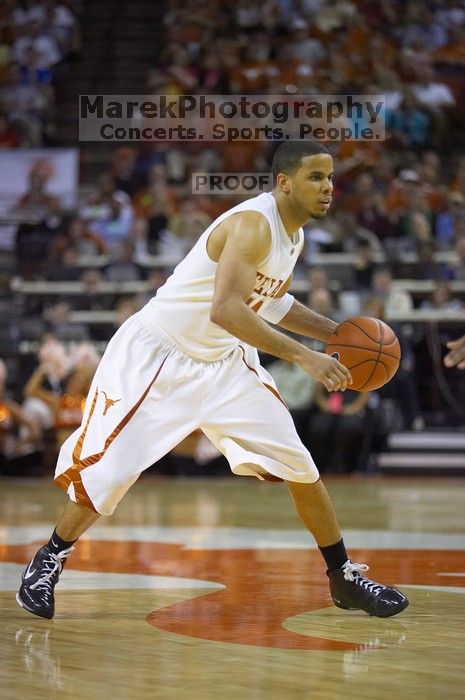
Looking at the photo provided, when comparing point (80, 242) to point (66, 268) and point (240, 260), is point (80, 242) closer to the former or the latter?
point (66, 268)

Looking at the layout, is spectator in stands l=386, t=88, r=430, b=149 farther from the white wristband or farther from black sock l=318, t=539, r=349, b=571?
black sock l=318, t=539, r=349, b=571

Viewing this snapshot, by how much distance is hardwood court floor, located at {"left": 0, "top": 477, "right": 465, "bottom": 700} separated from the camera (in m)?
3.14

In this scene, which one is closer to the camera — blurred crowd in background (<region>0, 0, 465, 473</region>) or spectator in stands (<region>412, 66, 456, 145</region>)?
blurred crowd in background (<region>0, 0, 465, 473</region>)

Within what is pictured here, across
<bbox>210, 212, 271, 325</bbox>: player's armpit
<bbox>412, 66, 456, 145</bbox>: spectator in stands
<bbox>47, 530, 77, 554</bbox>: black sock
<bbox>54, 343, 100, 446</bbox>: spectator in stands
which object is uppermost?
<bbox>412, 66, 456, 145</bbox>: spectator in stands

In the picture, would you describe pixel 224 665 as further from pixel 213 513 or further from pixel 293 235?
pixel 213 513

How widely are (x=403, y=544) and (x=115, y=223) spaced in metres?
8.23

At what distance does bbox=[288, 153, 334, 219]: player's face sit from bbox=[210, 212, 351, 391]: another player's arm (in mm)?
252

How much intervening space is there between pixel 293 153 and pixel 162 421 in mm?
1038

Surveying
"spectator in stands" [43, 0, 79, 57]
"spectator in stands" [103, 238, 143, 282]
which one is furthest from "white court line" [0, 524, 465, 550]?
"spectator in stands" [43, 0, 79, 57]

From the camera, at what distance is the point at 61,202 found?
14.4 meters

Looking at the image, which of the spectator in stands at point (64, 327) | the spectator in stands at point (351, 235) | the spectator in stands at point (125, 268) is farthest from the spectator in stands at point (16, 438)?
the spectator in stands at point (351, 235)

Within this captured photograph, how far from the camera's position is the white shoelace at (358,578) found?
14.2 feet

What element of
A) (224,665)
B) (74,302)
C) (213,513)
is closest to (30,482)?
(74,302)

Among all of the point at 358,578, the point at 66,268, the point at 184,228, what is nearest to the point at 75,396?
the point at 66,268
